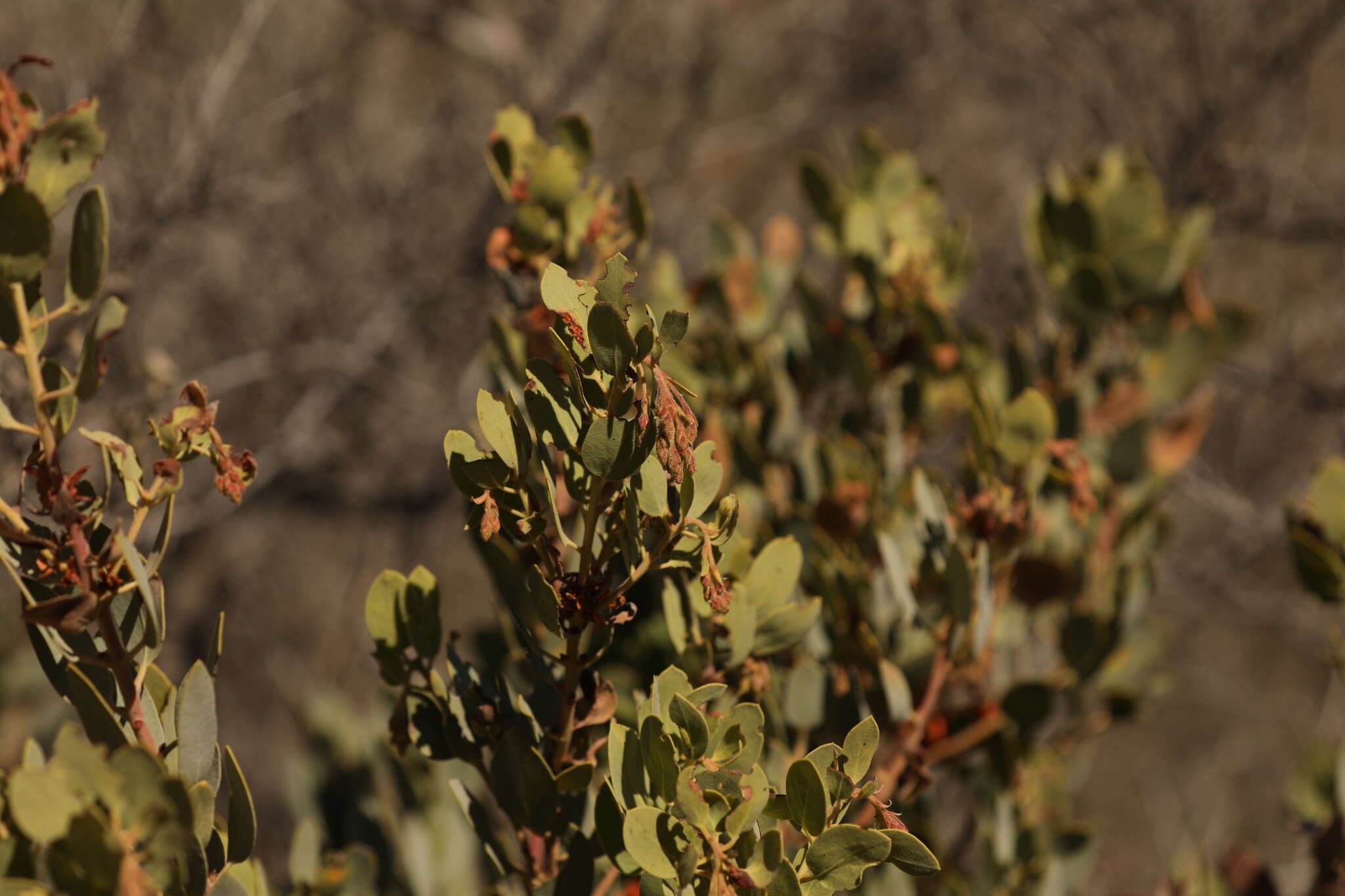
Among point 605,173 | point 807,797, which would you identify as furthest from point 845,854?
point 605,173

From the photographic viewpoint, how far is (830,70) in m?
3.35

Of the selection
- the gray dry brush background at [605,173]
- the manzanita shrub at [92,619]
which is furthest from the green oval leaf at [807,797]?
the gray dry brush background at [605,173]

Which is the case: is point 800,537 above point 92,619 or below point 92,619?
below

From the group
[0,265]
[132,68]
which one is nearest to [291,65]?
[132,68]

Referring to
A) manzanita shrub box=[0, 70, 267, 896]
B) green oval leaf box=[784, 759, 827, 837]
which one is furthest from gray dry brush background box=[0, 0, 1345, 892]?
green oval leaf box=[784, 759, 827, 837]

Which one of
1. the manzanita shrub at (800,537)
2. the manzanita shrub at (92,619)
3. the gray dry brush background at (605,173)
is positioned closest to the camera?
the manzanita shrub at (92,619)

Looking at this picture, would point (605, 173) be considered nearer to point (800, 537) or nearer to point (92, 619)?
point (800, 537)

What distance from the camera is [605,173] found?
2693 millimetres

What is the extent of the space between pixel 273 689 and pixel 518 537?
2.81 metres

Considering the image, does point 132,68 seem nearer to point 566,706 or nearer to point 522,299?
point 522,299

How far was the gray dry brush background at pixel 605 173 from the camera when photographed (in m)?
2.19

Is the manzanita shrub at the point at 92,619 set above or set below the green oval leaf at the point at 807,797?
above

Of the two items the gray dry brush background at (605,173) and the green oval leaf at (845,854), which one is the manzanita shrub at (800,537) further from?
the gray dry brush background at (605,173)

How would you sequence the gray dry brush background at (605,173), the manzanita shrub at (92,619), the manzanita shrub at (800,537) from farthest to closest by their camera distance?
the gray dry brush background at (605,173), the manzanita shrub at (800,537), the manzanita shrub at (92,619)
